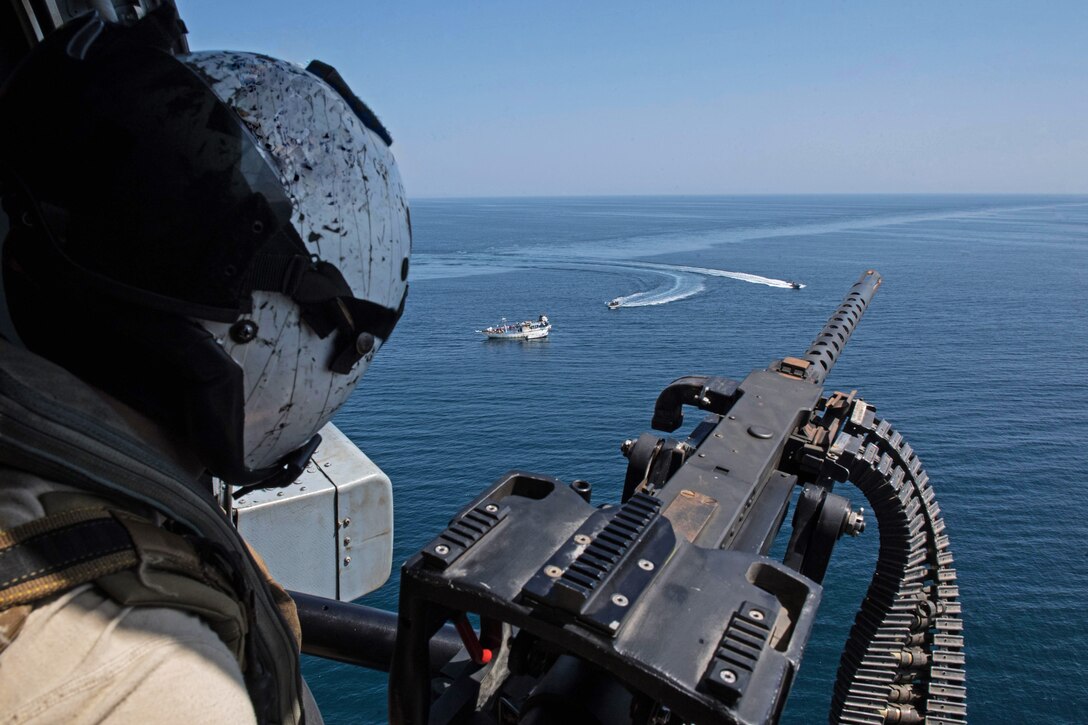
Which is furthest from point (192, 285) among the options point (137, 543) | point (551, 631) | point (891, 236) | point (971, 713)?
point (891, 236)

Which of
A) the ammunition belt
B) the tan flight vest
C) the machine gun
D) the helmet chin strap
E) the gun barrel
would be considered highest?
the tan flight vest

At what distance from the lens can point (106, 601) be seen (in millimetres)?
1180

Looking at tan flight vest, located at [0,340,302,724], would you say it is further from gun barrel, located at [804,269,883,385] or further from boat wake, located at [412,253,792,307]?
boat wake, located at [412,253,792,307]

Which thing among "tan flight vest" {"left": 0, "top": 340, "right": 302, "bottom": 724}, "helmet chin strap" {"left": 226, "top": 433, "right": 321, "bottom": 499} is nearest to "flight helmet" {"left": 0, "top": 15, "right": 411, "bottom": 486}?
"tan flight vest" {"left": 0, "top": 340, "right": 302, "bottom": 724}

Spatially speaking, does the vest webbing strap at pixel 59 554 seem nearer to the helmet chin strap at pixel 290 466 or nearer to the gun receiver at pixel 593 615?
the gun receiver at pixel 593 615

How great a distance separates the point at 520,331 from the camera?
56750 millimetres

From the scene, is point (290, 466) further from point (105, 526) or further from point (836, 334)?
point (836, 334)

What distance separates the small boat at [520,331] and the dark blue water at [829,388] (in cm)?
93

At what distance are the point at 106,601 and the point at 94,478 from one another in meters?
0.23

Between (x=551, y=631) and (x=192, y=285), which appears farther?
(x=551, y=631)

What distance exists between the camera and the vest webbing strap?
110 cm

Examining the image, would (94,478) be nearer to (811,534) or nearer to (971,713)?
(811,534)

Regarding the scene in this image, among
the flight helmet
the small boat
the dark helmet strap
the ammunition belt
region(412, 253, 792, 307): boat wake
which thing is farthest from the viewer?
region(412, 253, 792, 307): boat wake

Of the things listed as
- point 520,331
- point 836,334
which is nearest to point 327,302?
point 836,334
